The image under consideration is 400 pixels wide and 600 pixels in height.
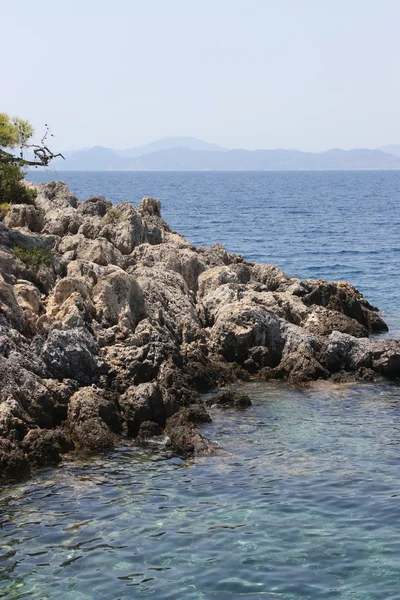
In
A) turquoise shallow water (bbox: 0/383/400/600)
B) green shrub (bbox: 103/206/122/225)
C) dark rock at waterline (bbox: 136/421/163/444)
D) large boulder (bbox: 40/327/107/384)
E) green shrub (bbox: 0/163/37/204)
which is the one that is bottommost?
turquoise shallow water (bbox: 0/383/400/600)

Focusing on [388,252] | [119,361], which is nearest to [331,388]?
[119,361]

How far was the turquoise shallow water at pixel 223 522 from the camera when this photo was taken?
1747 cm

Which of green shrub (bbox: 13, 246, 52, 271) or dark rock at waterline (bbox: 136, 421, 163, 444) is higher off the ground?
green shrub (bbox: 13, 246, 52, 271)

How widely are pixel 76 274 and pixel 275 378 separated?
382 inches

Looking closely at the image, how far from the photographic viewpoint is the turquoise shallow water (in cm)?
1747

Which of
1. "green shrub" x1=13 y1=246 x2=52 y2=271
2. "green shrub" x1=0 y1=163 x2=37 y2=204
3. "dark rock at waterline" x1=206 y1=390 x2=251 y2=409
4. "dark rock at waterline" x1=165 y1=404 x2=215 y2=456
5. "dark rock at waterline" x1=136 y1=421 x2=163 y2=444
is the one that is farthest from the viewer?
"green shrub" x1=0 y1=163 x2=37 y2=204

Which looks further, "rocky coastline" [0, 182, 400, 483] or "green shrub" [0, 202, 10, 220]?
"green shrub" [0, 202, 10, 220]

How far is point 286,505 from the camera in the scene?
21406 mm

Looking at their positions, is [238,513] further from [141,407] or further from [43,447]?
[141,407]

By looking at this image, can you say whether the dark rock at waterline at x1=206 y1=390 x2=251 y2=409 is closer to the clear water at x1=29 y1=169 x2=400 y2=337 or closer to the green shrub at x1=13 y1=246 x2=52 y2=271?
the green shrub at x1=13 y1=246 x2=52 y2=271

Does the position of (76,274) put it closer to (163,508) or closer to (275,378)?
(275,378)

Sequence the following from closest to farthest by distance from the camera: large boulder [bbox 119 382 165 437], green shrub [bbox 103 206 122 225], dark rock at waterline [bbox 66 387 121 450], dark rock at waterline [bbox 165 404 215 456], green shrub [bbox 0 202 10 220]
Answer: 1. dark rock at waterline [bbox 165 404 215 456]
2. dark rock at waterline [bbox 66 387 121 450]
3. large boulder [bbox 119 382 165 437]
4. green shrub [bbox 0 202 10 220]
5. green shrub [bbox 103 206 122 225]

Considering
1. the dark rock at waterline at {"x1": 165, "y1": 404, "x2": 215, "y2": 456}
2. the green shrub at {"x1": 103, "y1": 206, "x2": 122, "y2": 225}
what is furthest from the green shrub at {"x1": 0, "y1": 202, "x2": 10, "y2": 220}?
the dark rock at waterline at {"x1": 165, "y1": 404, "x2": 215, "y2": 456}

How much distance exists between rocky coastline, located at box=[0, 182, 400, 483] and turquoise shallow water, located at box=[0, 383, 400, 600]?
1.67 metres
